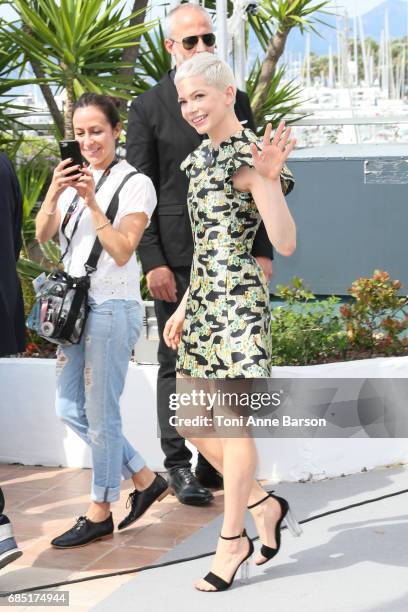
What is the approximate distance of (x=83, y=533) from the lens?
13.9ft

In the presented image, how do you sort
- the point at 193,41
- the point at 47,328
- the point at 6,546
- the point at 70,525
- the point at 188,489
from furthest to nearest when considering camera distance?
the point at 188,489 < the point at 70,525 < the point at 193,41 < the point at 47,328 < the point at 6,546

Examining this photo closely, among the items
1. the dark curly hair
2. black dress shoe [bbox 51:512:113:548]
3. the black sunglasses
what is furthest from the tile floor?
the black sunglasses

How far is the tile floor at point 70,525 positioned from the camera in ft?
12.7

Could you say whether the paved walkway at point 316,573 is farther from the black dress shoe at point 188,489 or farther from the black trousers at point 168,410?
the black trousers at point 168,410

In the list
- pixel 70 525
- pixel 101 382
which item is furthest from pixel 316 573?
pixel 70 525

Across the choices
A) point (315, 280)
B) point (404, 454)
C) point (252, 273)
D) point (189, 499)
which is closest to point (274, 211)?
point (252, 273)

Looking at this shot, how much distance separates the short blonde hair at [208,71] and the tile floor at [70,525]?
1796 mm

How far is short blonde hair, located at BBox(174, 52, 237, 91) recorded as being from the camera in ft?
11.4

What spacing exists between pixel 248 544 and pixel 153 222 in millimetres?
1658

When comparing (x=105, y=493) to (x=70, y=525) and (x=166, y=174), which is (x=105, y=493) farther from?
(x=166, y=174)

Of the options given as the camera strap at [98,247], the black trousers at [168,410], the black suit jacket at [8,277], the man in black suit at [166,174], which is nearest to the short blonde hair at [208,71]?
the camera strap at [98,247]

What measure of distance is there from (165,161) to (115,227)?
742mm

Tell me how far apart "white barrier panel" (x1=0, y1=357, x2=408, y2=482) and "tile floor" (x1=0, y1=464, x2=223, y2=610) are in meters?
0.11

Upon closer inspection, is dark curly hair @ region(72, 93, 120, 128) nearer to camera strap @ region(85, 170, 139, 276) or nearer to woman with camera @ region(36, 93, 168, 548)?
woman with camera @ region(36, 93, 168, 548)
